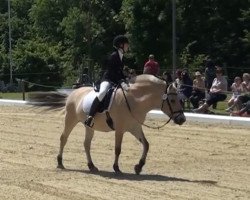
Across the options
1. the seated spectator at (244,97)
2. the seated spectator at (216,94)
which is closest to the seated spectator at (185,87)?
the seated spectator at (216,94)

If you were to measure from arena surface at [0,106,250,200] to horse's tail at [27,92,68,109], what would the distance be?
162mm

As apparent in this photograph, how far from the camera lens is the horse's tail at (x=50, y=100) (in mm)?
14617

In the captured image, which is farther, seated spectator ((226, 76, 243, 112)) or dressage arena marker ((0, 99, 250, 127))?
seated spectator ((226, 76, 243, 112))

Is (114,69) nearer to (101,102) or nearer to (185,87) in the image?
(101,102)

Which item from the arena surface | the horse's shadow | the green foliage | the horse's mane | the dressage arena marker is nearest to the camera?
the arena surface

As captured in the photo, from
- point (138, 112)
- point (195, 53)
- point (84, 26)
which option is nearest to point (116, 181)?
point (138, 112)

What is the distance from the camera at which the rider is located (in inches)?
489

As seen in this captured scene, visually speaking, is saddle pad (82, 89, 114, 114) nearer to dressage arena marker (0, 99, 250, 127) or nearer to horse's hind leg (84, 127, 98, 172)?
horse's hind leg (84, 127, 98, 172)

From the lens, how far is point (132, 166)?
13.3 meters

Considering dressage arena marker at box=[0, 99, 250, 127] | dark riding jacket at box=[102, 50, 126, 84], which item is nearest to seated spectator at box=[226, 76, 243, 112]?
dressage arena marker at box=[0, 99, 250, 127]

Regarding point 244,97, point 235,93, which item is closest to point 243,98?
point 244,97

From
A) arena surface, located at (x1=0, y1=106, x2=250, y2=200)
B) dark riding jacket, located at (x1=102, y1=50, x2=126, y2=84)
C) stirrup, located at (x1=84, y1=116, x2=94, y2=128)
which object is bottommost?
arena surface, located at (x1=0, y1=106, x2=250, y2=200)

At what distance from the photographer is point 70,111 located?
13.4 m

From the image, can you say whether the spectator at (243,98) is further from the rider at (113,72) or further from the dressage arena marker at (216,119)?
the rider at (113,72)
